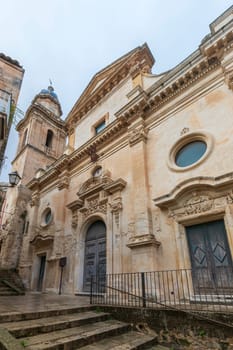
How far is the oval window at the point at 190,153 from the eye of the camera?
7051 mm

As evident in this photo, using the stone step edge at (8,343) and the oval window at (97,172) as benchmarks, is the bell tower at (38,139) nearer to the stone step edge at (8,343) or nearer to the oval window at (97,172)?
the oval window at (97,172)

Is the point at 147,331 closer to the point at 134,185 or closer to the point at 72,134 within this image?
the point at 134,185

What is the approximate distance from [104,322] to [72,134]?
482 inches

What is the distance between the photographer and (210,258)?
5734 millimetres

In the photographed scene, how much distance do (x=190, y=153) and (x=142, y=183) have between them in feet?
6.70

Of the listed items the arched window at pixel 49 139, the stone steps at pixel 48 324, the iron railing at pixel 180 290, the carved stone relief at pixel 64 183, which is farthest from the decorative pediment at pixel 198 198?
the arched window at pixel 49 139

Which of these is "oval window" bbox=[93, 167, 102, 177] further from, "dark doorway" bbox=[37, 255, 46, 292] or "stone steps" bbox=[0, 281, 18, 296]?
"stone steps" bbox=[0, 281, 18, 296]

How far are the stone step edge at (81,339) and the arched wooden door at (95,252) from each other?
4.35 metres

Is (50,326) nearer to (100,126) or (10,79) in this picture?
(10,79)

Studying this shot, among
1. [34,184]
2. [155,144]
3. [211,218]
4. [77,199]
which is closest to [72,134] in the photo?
[34,184]

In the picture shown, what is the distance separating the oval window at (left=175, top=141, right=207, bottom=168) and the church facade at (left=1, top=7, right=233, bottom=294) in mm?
40

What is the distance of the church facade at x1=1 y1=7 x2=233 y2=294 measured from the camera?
245 inches

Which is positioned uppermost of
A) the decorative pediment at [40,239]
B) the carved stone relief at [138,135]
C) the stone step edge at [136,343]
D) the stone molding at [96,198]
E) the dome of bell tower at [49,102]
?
the dome of bell tower at [49,102]

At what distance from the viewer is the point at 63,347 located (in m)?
3.12
